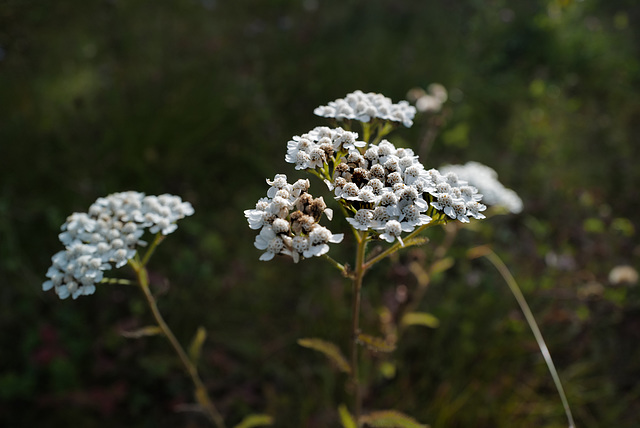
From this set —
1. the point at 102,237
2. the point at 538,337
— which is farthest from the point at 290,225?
the point at 538,337

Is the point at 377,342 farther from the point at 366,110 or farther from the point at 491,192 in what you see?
the point at 491,192

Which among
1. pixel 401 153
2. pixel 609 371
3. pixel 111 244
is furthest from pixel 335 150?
pixel 609 371

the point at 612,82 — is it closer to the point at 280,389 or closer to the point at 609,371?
the point at 609,371

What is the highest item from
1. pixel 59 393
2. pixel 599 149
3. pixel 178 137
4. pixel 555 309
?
pixel 599 149

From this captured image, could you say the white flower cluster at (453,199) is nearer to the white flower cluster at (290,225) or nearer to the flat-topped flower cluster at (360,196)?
the flat-topped flower cluster at (360,196)

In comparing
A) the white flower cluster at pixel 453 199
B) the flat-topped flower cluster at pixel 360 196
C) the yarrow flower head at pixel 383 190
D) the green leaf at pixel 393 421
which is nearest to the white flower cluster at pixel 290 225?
the flat-topped flower cluster at pixel 360 196
